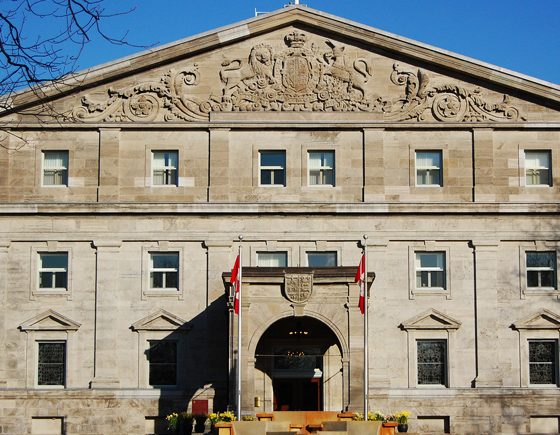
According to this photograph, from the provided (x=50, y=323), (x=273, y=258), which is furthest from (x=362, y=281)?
(x=50, y=323)

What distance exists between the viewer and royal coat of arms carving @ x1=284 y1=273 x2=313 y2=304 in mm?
36969

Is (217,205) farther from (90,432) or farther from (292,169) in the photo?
(90,432)

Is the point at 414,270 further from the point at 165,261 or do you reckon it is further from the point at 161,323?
the point at 161,323

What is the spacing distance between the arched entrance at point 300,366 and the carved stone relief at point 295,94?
334 inches

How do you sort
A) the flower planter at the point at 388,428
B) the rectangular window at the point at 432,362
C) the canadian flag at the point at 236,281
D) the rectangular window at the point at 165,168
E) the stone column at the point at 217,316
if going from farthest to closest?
the rectangular window at the point at 165,168 < the rectangular window at the point at 432,362 < the stone column at the point at 217,316 < the canadian flag at the point at 236,281 < the flower planter at the point at 388,428

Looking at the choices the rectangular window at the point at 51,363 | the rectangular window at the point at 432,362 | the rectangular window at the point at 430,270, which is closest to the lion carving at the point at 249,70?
the rectangular window at the point at 430,270

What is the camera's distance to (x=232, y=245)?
4038 cm

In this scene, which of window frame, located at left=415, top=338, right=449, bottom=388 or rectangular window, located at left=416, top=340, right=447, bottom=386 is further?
rectangular window, located at left=416, top=340, right=447, bottom=386

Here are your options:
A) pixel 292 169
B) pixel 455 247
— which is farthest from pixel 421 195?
pixel 292 169

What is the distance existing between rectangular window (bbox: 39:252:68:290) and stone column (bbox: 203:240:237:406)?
545 cm

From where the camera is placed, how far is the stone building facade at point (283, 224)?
39.6 m

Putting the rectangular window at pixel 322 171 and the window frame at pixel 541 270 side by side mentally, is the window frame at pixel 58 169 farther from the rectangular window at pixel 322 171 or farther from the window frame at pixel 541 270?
the window frame at pixel 541 270

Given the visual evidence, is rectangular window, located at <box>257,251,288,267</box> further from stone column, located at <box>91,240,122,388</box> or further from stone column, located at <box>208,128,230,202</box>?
stone column, located at <box>91,240,122,388</box>

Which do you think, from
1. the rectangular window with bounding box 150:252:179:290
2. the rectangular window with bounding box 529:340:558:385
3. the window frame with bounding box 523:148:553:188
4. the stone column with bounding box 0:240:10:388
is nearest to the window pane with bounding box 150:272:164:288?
the rectangular window with bounding box 150:252:179:290
